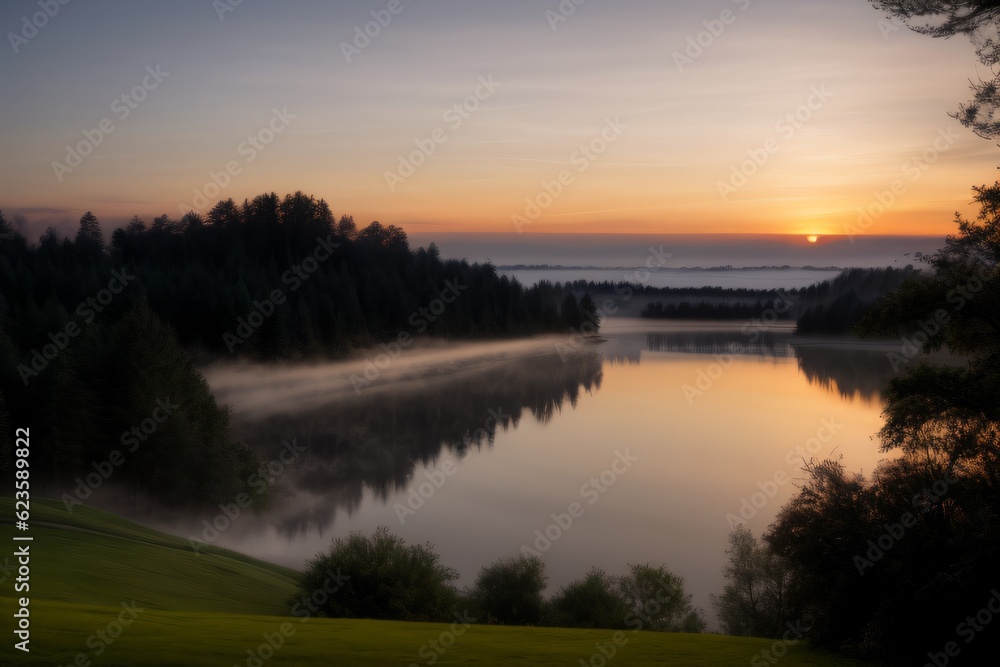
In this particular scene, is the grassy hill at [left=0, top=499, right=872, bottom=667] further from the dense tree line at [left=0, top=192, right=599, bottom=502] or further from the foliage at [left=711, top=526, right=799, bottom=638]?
the dense tree line at [left=0, top=192, right=599, bottom=502]

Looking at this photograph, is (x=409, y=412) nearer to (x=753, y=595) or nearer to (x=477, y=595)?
(x=477, y=595)

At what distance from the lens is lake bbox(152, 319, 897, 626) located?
35312 millimetres

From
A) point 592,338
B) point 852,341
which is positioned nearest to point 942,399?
point 852,341

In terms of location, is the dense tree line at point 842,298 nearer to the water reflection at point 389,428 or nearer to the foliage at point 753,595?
the water reflection at point 389,428

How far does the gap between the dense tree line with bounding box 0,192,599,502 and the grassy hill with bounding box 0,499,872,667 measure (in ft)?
62.6

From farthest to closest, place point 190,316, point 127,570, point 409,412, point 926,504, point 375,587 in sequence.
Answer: point 409,412 < point 190,316 < point 375,587 < point 127,570 < point 926,504

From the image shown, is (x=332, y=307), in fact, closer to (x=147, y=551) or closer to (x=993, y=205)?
(x=147, y=551)

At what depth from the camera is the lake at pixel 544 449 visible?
3531 centimetres

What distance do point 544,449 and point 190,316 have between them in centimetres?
4028

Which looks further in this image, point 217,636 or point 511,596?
point 511,596

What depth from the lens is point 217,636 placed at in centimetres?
1120

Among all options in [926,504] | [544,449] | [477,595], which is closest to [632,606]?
[477,595]

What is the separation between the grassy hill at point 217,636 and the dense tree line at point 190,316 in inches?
752

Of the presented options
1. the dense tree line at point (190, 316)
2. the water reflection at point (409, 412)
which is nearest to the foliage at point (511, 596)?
the water reflection at point (409, 412)
